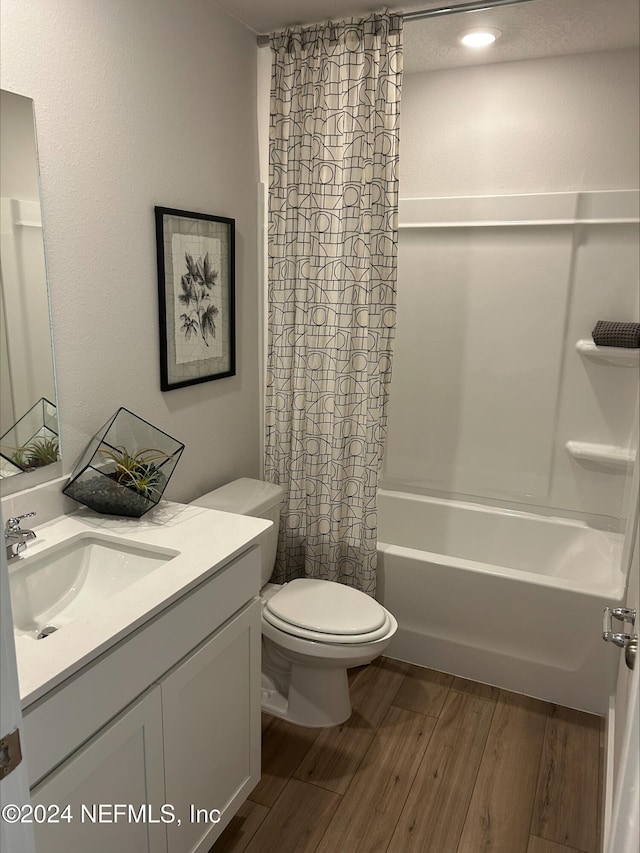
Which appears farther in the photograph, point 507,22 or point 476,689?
point 476,689

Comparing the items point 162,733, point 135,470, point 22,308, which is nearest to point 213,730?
point 162,733

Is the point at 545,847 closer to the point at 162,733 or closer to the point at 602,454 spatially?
the point at 162,733

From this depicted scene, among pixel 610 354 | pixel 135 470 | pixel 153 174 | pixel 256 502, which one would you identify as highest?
pixel 153 174

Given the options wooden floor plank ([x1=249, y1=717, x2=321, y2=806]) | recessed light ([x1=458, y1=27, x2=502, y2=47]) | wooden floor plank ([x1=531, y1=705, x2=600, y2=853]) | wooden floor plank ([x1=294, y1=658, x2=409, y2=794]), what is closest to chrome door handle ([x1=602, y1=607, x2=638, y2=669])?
wooden floor plank ([x1=531, y1=705, x2=600, y2=853])

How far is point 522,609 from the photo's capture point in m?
2.43

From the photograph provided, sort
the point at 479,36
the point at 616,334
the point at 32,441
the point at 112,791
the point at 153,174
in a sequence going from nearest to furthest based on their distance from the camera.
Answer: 1. the point at 112,791
2. the point at 32,441
3. the point at 153,174
4. the point at 479,36
5. the point at 616,334

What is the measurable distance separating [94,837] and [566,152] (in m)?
2.86

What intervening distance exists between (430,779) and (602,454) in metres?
1.51

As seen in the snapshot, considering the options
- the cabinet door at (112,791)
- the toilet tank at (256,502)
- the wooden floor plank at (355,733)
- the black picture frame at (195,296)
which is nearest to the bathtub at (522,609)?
the wooden floor plank at (355,733)

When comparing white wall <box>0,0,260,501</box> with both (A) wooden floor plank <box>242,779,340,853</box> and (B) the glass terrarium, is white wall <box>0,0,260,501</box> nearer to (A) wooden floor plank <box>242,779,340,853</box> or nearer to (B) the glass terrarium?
Answer: (B) the glass terrarium

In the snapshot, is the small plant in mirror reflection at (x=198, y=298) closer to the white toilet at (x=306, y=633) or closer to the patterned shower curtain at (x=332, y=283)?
the patterned shower curtain at (x=332, y=283)

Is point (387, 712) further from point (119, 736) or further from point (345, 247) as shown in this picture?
point (345, 247)

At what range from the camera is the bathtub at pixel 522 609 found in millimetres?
2352

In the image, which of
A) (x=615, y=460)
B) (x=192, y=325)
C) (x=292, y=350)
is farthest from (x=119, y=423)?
(x=615, y=460)
